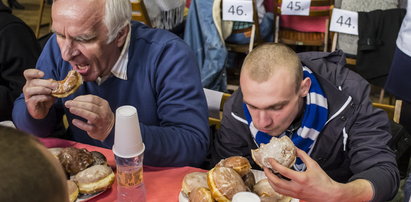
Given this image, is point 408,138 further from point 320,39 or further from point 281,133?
point 320,39

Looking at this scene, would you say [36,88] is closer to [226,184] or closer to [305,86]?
[226,184]

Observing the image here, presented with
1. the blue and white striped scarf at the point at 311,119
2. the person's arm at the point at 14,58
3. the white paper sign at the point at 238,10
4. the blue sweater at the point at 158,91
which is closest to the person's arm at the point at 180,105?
the blue sweater at the point at 158,91

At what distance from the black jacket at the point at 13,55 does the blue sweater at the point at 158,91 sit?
1.40 ft

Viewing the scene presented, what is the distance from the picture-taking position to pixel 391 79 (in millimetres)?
2742

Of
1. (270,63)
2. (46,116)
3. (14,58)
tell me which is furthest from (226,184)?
(14,58)

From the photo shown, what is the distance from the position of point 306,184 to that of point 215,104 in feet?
3.10

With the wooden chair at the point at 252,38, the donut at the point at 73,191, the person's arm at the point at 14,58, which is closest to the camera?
the donut at the point at 73,191

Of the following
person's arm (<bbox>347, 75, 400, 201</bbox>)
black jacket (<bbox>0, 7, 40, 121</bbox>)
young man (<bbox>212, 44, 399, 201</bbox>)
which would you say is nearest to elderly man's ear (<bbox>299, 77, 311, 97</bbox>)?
young man (<bbox>212, 44, 399, 201</bbox>)

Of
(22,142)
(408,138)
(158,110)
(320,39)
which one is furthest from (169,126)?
(320,39)

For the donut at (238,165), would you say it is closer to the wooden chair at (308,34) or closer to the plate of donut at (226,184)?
the plate of donut at (226,184)

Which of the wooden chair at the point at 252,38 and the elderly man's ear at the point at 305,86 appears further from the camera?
the wooden chair at the point at 252,38

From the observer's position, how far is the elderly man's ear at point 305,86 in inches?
68.3

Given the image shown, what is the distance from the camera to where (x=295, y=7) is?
3438 millimetres

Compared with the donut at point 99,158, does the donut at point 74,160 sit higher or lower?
higher
